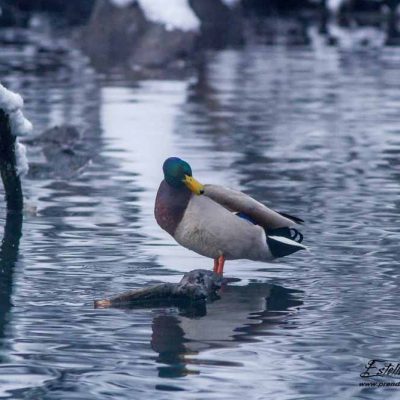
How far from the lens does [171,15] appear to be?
3347 cm

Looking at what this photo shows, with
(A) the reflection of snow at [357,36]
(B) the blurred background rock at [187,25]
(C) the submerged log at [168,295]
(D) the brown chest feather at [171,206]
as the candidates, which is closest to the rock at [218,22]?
(B) the blurred background rock at [187,25]

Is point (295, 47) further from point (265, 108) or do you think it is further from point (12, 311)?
point (12, 311)

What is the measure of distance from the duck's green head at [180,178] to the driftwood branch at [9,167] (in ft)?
8.85

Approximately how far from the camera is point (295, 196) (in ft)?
45.2

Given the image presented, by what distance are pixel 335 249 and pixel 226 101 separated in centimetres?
1220

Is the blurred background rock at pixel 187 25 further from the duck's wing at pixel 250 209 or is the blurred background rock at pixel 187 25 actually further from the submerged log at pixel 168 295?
the submerged log at pixel 168 295

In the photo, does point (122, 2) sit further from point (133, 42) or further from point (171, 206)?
point (171, 206)

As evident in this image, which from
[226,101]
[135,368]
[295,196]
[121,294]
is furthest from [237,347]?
[226,101]

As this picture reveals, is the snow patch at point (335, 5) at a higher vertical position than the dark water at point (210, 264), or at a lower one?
lower

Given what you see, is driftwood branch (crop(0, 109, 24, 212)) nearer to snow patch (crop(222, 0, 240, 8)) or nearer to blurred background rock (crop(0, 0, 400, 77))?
blurred background rock (crop(0, 0, 400, 77))

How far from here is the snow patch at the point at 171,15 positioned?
33312 mm

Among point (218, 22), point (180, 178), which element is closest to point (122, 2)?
point (218, 22)

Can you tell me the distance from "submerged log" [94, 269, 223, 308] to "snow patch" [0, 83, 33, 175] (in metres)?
3.16

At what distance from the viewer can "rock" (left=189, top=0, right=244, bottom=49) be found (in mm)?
38562
